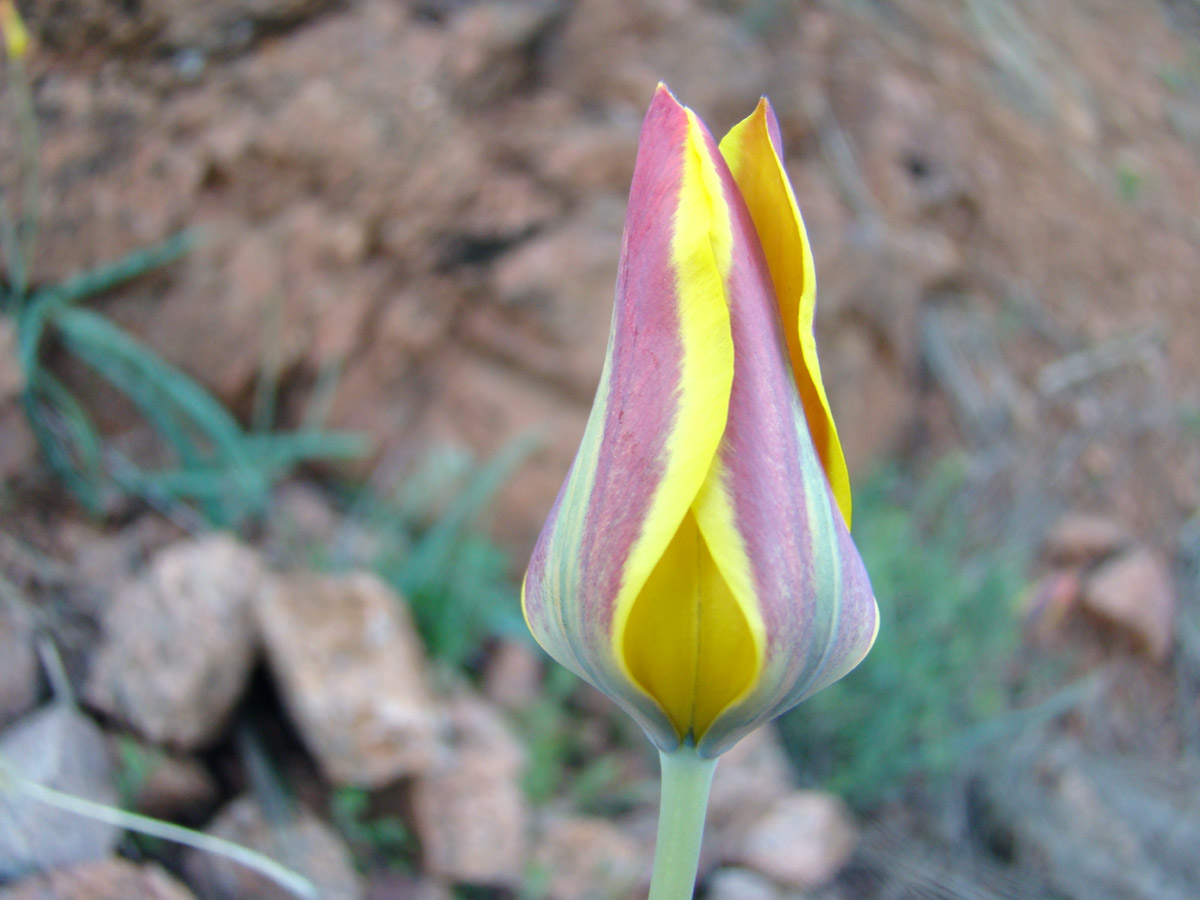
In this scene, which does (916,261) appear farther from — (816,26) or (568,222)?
(568,222)

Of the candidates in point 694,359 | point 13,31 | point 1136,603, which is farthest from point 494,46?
point 1136,603

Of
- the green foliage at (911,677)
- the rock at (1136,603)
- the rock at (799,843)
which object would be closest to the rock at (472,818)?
the rock at (799,843)

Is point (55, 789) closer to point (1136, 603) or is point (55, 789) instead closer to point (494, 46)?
point (494, 46)

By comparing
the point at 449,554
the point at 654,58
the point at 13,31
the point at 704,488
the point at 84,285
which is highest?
the point at 704,488

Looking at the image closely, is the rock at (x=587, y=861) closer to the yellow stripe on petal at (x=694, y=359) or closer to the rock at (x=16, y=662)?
the rock at (x=16, y=662)

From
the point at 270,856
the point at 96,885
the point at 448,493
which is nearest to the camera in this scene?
the point at 96,885

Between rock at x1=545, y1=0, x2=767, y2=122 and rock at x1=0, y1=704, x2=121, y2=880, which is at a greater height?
rock at x1=545, y1=0, x2=767, y2=122

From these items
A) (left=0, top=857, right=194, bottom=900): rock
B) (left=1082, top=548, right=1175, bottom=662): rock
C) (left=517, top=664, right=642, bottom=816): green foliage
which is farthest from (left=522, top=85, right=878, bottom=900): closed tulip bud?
(left=1082, top=548, right=1175, bottom=662): rock

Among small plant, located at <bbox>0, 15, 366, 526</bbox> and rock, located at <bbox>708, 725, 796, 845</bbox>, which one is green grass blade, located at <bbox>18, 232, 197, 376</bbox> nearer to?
small plant, located at <bbox>0, 15, 366, 526</bbox>
